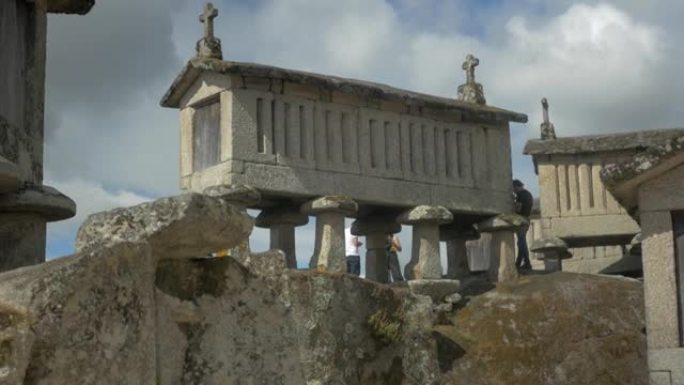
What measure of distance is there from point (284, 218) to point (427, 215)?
2.01 metres

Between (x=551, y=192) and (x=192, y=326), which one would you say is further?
(x=551, y=192)

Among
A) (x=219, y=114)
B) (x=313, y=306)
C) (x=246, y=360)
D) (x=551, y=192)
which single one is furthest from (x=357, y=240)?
(x=246, y=360)

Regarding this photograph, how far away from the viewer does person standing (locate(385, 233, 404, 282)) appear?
669 inches

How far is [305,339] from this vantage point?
7.78 metres

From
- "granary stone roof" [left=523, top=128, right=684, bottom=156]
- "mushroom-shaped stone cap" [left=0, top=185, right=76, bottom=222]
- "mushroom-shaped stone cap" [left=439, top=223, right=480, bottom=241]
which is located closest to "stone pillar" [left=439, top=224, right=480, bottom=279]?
"mushroom-shaped stone cap" [left=439, top=223, right=480, bottom=241]

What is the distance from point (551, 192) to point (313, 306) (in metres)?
9.22

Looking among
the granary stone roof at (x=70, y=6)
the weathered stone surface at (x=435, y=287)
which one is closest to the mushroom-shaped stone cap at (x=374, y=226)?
the weathered stone surface at (x=435, y=287)

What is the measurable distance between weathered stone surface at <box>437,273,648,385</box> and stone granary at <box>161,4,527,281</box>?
1678mm

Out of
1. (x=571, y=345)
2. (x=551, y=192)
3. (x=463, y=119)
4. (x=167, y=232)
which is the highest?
(x=463, y=119)

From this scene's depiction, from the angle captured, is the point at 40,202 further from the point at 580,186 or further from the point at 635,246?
the point at 635,246

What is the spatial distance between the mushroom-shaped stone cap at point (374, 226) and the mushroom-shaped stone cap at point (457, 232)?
1.61 m

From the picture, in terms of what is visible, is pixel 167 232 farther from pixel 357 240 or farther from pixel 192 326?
pixel 357 240

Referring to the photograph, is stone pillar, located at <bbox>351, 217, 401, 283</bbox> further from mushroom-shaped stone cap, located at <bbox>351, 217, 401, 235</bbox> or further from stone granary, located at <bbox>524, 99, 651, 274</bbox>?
stone granary, located at <bbox>524, 99, 651, 274</bbox>

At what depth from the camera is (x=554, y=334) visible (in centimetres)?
1269
